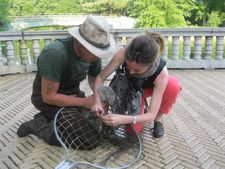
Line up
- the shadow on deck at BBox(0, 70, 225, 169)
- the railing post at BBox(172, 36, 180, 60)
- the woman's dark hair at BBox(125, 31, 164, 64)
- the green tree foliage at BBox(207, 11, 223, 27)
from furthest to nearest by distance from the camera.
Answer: the green tree foliage at BBox(207, 11, 223, 27), the railing post at BBox(172, 36, 180, 60), the shadow on deck at BBox(0, 70, 225, 169), the woman's dark hair at BBox(125, 31, 164, 64)

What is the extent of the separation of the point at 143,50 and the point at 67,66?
764 millimetres

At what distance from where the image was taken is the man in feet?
9.18

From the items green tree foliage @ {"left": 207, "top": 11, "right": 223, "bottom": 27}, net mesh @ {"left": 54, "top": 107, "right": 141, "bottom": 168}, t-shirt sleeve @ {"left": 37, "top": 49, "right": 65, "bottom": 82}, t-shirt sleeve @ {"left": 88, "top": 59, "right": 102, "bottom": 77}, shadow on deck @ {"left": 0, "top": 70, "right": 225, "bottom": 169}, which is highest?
t-shirt sleeve @ {"left": 37, "top": 49, "right": 65, "bottom": 82}

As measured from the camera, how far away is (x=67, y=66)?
297cm

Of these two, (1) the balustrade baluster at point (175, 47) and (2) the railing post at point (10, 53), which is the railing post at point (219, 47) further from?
(2) the railing post at point (10, 53)

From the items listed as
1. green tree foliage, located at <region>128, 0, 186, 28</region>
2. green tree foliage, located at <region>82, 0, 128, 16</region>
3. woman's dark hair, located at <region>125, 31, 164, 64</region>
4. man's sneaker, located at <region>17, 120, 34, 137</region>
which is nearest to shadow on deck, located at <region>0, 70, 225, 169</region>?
man's sneaker, located at <region>17, 120, 34, 137</region>

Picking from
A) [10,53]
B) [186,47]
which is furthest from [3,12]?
[186,47]

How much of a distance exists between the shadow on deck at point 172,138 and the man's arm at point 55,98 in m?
0.52

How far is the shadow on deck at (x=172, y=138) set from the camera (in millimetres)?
3018

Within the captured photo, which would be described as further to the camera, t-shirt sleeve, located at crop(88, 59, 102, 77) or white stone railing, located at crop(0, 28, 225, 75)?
white stone railing, located at crop(0, 28, 225, 75)

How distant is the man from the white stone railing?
3471 millimetres

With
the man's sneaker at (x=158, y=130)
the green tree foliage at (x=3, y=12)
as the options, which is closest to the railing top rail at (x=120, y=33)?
the man's sneaker at (x=158, y=130)

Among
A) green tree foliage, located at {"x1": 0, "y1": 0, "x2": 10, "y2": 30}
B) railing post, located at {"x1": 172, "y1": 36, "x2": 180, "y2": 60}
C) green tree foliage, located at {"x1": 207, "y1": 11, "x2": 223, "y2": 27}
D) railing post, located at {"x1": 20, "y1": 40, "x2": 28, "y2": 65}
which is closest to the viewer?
railing post, located at {"x1": 20, "y1": 40, "x2": 28, "y2": 65}

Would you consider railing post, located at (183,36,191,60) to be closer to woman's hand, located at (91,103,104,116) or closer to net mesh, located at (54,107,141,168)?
net mesh, located at (54,107,141,168)
